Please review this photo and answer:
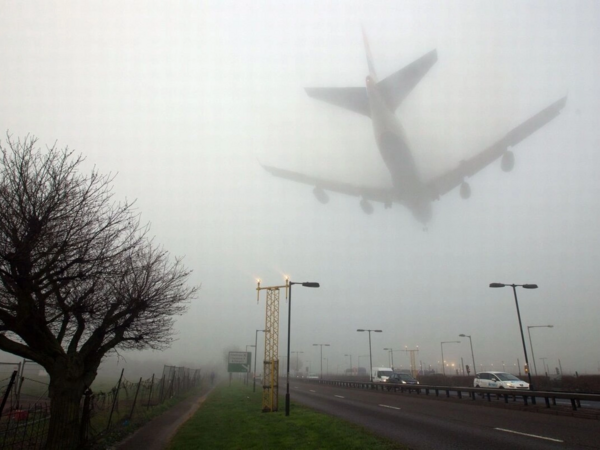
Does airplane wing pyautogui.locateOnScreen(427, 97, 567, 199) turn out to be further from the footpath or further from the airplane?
the footpath

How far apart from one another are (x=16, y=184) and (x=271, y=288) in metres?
19.0

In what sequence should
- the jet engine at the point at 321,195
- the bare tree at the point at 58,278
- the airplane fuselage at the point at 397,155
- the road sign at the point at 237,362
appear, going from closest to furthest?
the bare tree at the point at 58,278 → the jet engine at the point at 321,195 → the airplane fuselage at the point at 397,155 → the road sign at the point at 237,362

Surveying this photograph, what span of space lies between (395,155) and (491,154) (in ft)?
37.0

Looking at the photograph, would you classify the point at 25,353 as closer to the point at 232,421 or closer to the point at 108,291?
the point at 108,291

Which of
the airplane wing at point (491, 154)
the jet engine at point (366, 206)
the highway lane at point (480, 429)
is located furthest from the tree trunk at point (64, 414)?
the airplane wing at point (491, 154)

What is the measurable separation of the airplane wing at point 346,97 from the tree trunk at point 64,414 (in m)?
40.6

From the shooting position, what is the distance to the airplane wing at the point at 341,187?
150ft

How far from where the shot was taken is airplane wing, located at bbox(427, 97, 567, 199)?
3894 cm

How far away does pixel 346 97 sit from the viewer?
157 ft

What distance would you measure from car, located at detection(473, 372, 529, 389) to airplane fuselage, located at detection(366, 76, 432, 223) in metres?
21.7

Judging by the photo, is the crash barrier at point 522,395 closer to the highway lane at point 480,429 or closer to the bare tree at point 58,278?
the highway lane at point 480,429

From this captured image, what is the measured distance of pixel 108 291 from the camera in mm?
15312

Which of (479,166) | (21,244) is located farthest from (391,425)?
(479,166)

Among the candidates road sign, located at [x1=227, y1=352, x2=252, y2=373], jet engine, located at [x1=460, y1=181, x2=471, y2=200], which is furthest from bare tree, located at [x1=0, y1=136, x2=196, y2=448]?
road sign, located at [x1=227, y1=352, x2=252, y2=373]
